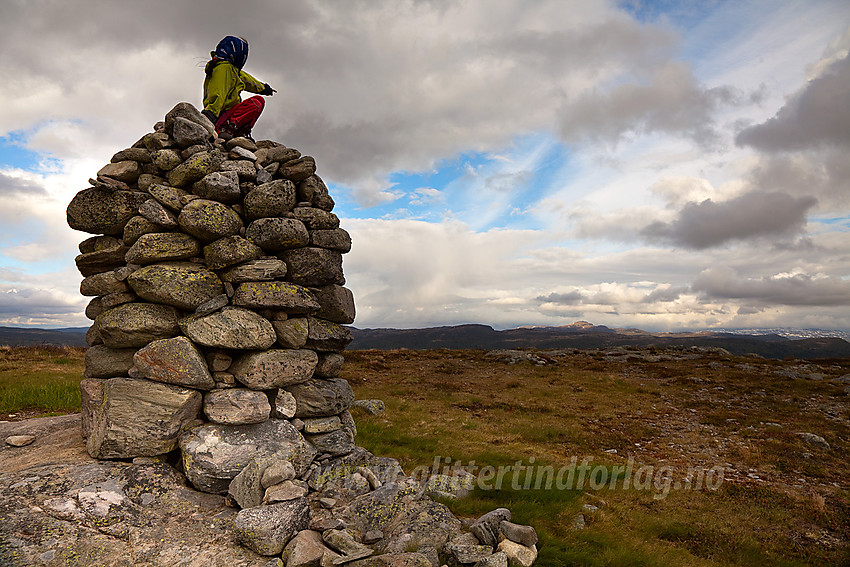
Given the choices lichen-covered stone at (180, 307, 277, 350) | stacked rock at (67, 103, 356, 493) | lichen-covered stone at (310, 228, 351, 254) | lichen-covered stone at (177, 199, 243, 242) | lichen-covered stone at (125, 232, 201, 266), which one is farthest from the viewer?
lichen-covered stone at (310, 228, 351, 254)

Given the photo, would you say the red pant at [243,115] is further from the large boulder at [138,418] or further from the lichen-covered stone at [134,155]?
the large boulder at [138,418]

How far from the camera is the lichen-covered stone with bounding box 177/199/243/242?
9602mm

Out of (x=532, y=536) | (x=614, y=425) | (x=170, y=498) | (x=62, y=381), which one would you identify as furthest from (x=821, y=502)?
(x=62, y=381)

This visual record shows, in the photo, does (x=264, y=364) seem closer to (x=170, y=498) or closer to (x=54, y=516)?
(x=170, y=498)

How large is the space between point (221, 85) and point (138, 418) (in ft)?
31.1

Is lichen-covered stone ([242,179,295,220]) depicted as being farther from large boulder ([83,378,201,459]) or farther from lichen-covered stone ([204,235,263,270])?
large boulder ([83,378,201,459])

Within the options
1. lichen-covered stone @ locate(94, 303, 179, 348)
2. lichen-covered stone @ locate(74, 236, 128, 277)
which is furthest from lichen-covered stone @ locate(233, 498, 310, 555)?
lichen-covered stone @ locate(74, 236, 128, 277)

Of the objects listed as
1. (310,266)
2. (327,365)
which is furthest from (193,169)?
(327,365)

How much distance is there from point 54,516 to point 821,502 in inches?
824

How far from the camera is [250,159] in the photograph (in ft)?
36.5

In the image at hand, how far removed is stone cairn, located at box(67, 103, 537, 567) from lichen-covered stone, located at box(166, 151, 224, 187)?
0.12 ft

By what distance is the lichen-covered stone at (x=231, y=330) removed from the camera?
912cm

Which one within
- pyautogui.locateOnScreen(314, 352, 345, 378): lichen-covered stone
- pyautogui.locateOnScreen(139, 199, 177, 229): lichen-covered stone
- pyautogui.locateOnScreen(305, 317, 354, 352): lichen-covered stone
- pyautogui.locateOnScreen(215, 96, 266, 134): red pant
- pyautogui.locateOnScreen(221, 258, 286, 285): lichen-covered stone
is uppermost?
pyautogui.locateOnScreen(215, 96, 266, 134): red pant

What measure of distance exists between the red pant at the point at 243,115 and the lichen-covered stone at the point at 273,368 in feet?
24.2
